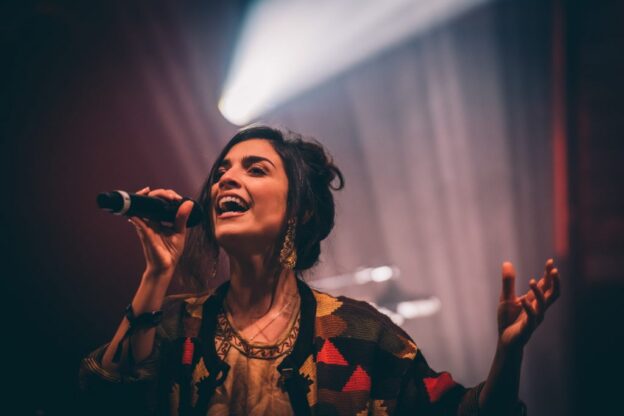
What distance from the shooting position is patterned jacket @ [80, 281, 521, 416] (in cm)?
118

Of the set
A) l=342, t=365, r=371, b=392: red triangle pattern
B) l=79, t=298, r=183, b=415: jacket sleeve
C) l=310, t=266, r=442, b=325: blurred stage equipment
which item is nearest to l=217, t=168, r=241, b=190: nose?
l=79, t=298, r=183, b=415: jacket sleeve

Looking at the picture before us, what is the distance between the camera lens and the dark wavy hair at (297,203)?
1579 mm

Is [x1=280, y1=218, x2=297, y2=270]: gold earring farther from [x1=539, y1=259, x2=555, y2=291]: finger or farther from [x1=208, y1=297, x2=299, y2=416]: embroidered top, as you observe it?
[x1=539, y1=259, x2=555, y2=291]: finger

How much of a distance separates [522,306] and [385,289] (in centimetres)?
238

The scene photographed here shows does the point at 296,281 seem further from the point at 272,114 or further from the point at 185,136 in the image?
the point at 272,114

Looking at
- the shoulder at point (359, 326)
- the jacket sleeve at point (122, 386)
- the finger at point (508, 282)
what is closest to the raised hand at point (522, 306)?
the finger at point (508, 282)

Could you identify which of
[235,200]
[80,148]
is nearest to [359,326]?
[235,200]

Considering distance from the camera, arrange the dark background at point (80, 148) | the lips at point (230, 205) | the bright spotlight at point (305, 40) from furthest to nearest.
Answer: the bright spotlight at point (305, 40) < the dark background at point (80, 148) < the lips at point (230, 205)

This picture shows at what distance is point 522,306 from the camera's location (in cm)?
111

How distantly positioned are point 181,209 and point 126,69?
105cm

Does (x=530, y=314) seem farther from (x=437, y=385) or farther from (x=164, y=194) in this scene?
(x=164, y=194)

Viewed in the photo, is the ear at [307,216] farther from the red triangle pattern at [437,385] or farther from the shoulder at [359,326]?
the red triangle pattern at [437,385]

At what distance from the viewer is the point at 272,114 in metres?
2.83

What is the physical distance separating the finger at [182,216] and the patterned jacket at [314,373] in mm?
285
